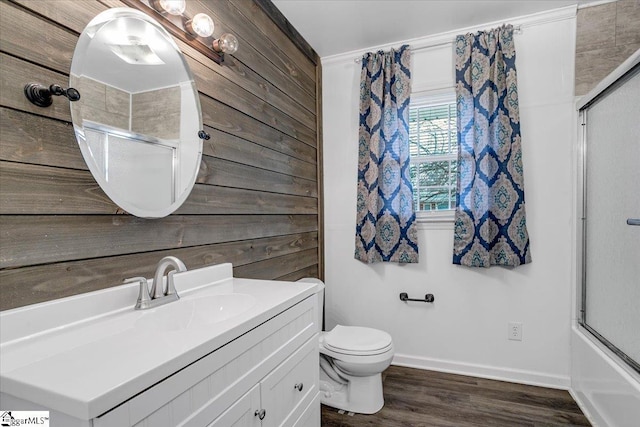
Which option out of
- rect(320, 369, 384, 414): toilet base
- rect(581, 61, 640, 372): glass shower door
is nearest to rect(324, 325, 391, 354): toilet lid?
rect(320, 369, 384, 414): toilet base

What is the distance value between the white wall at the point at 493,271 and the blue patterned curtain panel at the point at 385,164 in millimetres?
116

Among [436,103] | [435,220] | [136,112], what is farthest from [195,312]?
[436,103]

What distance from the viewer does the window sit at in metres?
2.59

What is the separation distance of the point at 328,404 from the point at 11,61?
84.2 inches

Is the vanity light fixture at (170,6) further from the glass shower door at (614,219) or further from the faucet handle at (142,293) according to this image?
the glass shower door at (614,219)

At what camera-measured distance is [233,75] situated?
1800mm

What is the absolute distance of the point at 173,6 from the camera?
1.36m

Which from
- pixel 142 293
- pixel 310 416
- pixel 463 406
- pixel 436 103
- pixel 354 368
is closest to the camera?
pixel 142 293

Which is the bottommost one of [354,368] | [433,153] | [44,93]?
[354,368]

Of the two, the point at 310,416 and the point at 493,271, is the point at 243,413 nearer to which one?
the point at 310,416

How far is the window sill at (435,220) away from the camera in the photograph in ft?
8.26

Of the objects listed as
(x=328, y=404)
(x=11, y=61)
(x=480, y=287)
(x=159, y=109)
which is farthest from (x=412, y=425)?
(x=11, y=61)

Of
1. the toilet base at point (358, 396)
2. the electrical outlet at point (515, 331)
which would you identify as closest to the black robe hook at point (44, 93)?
the toilet base at point (358, 396)

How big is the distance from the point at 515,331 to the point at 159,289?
230cm
